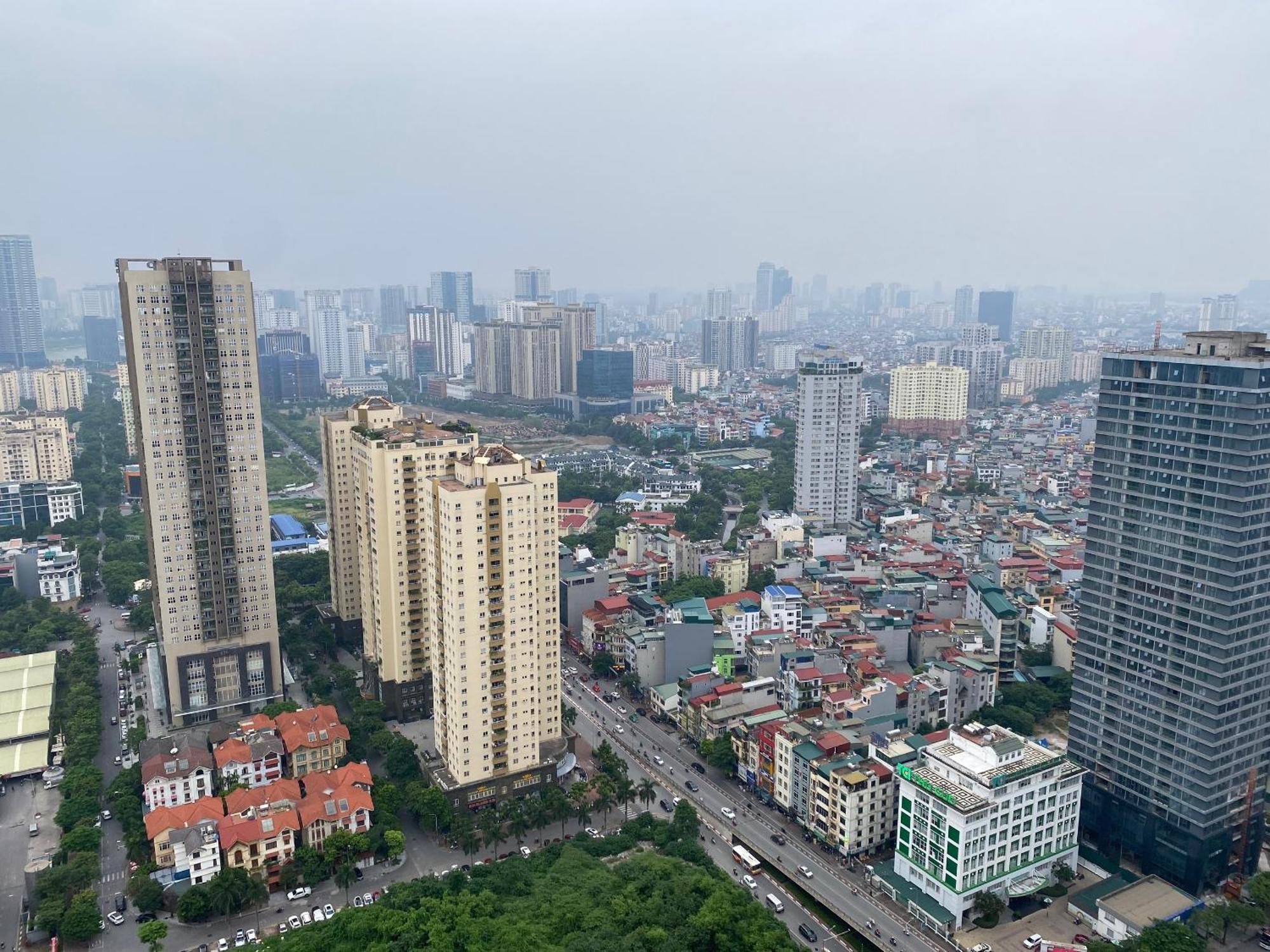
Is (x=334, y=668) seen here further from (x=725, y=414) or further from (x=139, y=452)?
(x=725, y=414)

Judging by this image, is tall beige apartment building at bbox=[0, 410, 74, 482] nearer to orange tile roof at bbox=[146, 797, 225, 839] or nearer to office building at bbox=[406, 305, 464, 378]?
orange tile roof at bbox=[146, 797, 225, 839]

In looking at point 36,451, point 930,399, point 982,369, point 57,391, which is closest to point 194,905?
point 36,451

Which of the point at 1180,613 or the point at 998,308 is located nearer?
the point at 1180,613

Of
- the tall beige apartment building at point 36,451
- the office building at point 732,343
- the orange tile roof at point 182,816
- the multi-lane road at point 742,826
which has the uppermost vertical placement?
the office building at point 732,343

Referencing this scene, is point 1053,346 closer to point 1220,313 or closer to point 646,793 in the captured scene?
point 1220,313

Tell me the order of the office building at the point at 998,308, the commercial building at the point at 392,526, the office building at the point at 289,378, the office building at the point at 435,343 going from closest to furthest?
the commercial building at the point at 392,526
the office building at the point at 289,378
the office building at the point at 435,343
the office building at the point at 998,308

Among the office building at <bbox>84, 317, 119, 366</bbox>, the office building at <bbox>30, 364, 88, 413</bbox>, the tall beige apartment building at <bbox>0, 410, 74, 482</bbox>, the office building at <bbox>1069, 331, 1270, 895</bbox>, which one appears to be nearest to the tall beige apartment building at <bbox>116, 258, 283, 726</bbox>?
the office building at <bbox>1069, 331, 1270, 895</bbox>

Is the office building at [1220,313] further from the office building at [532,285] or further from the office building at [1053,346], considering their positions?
the office building at [532,285]

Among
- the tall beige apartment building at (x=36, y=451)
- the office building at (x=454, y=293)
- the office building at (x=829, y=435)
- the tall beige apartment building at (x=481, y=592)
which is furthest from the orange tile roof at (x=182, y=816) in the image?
the office building at (x=454, y=293)
